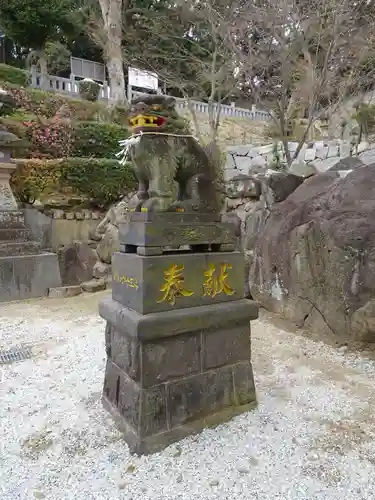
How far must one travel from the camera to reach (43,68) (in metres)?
12.9

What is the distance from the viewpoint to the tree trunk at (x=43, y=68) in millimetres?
12137

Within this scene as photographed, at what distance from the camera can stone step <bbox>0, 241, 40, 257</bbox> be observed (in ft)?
17.8

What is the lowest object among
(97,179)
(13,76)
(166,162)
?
(166,162)

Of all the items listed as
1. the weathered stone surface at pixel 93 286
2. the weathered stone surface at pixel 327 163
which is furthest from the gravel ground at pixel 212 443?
the weathered stone surface at pixel 327 163

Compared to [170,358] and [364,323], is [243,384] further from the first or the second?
[364,323]

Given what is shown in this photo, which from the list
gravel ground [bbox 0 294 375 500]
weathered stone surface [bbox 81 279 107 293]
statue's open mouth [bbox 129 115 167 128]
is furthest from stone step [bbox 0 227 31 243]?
statue's open mouth [bbox 129 115 167 128]

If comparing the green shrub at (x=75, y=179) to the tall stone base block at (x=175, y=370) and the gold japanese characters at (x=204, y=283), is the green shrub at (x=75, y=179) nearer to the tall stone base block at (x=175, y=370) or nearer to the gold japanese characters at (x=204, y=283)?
the tall stone base block at (x=175, y=370)

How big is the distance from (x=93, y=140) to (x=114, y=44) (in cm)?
454

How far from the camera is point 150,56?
9.91 metres

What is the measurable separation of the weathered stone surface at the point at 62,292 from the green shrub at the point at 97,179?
2.32 m

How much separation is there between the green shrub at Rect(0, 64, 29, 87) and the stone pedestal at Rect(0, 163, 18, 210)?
700 centimetres

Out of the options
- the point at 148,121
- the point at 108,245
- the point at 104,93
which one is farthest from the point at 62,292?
the point at 104,93

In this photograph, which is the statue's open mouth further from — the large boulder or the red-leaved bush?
the red-leaved bush

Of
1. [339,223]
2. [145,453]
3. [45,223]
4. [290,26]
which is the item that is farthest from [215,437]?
[290,26]
